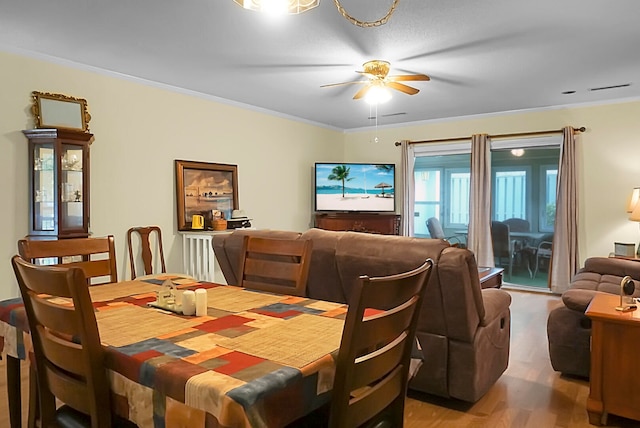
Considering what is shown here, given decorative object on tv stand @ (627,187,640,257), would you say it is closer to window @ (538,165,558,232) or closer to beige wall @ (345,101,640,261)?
beige wall @ (345,101,640,261)

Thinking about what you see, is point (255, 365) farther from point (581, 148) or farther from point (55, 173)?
point (581, 148)

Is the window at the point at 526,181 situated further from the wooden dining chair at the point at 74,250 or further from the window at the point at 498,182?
the wooden dining chair at the point at 74,250

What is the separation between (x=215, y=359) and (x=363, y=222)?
5.67 m

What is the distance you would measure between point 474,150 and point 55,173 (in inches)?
206

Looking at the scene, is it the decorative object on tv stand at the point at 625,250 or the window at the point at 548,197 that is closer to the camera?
the decorative object on tv stand at the point at 625,250

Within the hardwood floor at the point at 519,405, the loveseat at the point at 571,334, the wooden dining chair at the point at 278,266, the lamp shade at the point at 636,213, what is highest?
the lamp shade at the point at 636,213

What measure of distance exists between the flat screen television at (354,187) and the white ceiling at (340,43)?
1.84 metres

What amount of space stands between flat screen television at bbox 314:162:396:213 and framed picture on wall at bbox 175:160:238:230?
164 cm

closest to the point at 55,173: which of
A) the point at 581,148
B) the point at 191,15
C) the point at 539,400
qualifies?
the point at 191,15

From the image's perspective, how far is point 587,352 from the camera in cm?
291

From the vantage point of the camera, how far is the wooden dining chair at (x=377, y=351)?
3.53 ft

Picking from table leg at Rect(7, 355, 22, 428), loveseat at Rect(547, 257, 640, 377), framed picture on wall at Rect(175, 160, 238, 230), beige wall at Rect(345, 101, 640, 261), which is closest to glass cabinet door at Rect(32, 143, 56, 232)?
framed picture on wall at Rect(175, 160, 238, 230)

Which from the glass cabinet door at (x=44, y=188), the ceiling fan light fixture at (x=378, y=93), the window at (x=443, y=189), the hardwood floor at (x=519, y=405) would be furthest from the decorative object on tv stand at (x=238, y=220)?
the window at (x=443, y=189)

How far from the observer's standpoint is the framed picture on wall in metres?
5.02
